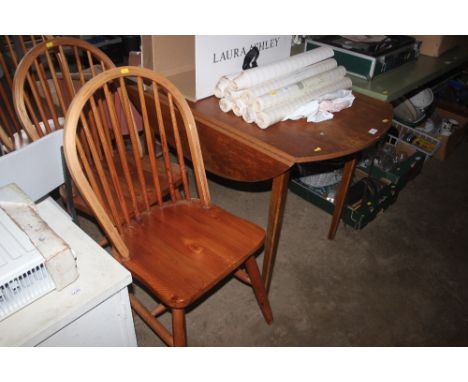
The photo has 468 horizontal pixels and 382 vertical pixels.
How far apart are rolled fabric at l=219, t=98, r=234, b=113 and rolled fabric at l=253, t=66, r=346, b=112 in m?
0.11

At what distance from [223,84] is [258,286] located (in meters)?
0.77

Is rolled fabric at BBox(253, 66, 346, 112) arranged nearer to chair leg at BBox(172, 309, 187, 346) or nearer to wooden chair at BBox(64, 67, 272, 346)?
wooden chair at BBox(64, 67, 272, 346)

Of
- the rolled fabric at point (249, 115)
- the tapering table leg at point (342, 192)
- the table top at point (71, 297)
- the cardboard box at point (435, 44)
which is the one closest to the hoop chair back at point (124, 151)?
the table top at point (71, 297)

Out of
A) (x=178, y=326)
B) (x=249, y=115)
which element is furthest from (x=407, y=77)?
(x=178, y=326)

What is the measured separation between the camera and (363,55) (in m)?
1.79

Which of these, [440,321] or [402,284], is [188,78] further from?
[440,321]

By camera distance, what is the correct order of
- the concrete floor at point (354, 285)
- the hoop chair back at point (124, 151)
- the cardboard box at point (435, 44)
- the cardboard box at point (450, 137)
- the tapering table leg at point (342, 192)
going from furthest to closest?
the cardboard box at point (450, 137), the cardboard box at point (435, 44), the tapering table leg at point (342, 192), the concrete floor at point (354, 285), the hoop chair back at point (124, 151)

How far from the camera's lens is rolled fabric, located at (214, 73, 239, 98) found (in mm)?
1461

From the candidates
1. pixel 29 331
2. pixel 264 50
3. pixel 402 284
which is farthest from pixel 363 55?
pixel 29 331

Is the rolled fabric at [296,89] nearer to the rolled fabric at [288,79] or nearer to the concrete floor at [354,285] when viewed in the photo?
the rolled fabric at [288,79]

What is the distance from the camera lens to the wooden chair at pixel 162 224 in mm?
1102

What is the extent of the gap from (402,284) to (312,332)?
1.75 feet

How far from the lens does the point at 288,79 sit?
58.6 inches

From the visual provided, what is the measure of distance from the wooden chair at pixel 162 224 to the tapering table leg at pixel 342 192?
65cm
